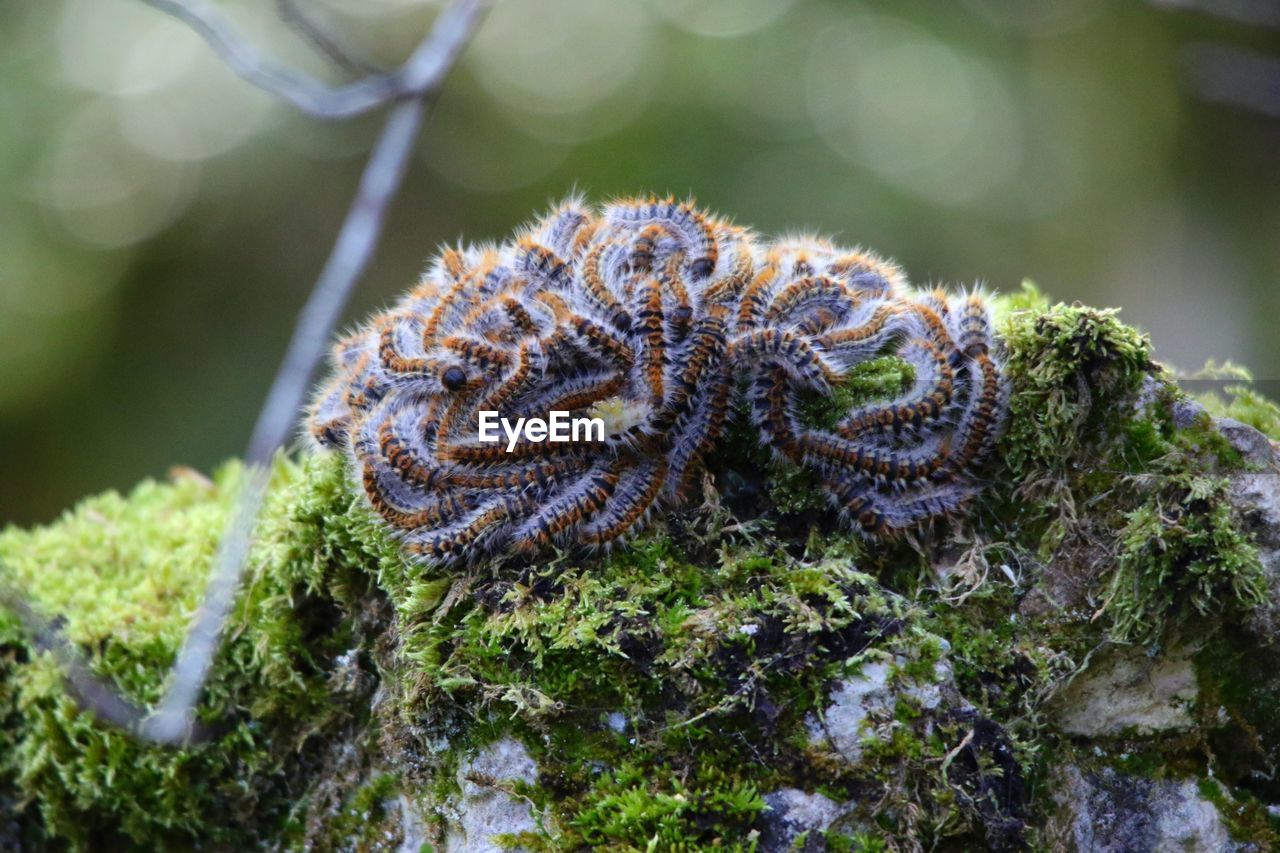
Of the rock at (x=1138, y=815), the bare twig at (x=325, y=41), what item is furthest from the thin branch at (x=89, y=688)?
the rock at (x=1138, y=815)

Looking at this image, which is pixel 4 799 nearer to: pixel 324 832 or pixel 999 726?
pixel 324 832

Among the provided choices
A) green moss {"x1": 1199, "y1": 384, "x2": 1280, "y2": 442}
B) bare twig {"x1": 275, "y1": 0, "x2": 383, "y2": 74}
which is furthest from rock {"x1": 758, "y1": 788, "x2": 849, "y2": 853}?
bare twig {"x1": 275, "y1": 0, "x2": 383, "y2": 74}

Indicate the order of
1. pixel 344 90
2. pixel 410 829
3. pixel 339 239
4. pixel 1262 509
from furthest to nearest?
pixel 410 829 < pixel 1262 509 < pixel 344 90 < pixel 339 239

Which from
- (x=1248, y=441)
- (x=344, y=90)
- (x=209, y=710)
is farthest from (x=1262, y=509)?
(x=209, y=710)

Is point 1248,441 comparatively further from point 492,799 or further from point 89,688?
point 89,688

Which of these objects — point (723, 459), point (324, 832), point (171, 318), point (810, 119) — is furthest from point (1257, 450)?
point (171, 318)

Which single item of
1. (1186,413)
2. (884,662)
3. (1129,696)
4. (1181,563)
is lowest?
(1129,696)

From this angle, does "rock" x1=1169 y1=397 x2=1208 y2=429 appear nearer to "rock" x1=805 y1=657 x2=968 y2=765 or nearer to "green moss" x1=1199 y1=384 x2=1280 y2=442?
"green moss" x1=1199 y1=384 x2=1280 y2=442
